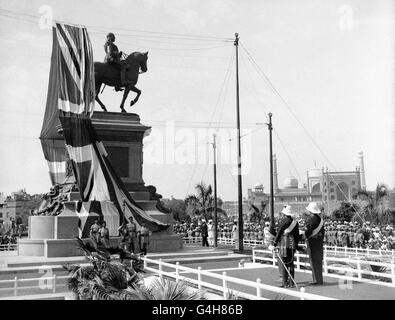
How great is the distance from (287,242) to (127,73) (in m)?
17.4

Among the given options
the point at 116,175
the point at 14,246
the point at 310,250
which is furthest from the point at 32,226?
the point at 310,250

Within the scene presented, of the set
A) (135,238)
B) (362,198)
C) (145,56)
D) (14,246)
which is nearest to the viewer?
(135,238)

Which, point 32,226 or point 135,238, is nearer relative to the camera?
point 135,238

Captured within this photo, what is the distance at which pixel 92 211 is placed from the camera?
21.3 metres

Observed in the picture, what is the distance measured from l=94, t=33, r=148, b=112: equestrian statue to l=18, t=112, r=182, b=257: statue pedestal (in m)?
1.40

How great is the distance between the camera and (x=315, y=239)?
10305mm

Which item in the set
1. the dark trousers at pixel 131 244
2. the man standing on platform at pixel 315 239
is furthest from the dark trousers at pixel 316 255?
the dark trousers at pixel 131 244

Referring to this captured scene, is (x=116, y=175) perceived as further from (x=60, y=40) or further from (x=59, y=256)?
(x=60, y=40)

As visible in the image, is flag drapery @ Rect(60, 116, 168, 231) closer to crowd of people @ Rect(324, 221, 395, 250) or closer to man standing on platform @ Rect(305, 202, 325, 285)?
crowd of people @ Rect(324, 221, 395, 250)

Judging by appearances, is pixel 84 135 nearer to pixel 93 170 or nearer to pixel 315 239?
pixel 93 170

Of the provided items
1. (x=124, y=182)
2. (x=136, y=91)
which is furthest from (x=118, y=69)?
(x=124, y=182)

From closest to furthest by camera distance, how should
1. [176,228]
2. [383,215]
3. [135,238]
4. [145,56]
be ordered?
1. [135,238]
2. [145,56]
3. [176,228]
4. [383,215]

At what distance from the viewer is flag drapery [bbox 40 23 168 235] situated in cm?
→ 2169
